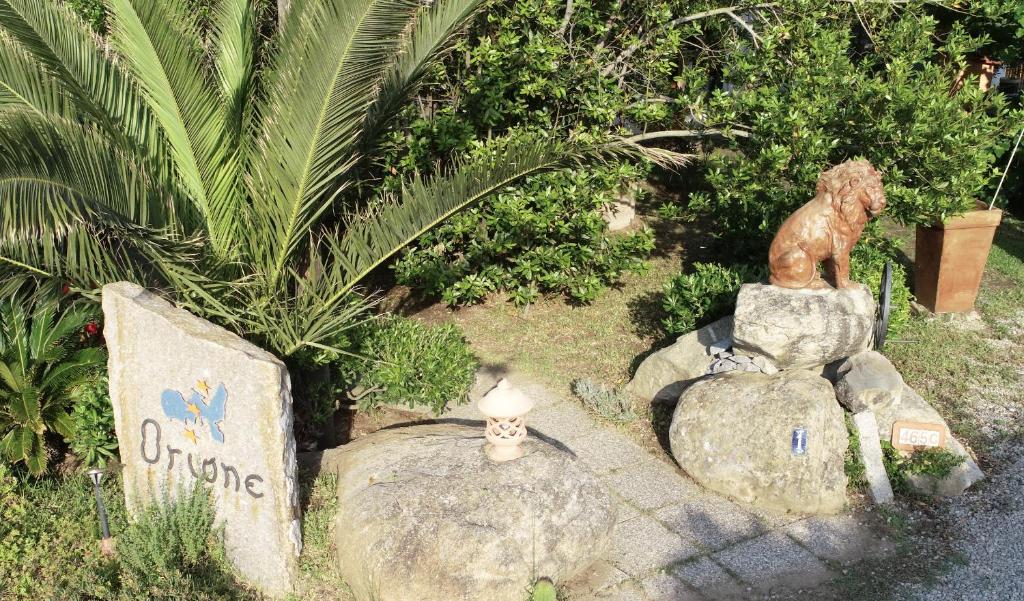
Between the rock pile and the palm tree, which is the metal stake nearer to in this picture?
the palm tree

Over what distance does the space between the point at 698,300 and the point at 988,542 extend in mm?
2952

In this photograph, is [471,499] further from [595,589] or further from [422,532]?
[595,589]

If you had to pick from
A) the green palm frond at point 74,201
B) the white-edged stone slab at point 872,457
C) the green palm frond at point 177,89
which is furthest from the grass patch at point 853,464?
the green palm frond at point 74,201

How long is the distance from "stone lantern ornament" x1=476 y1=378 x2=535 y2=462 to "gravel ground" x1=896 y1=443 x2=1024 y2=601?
7.38ft

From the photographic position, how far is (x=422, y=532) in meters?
4.51

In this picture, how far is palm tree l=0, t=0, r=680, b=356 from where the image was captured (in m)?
4.57

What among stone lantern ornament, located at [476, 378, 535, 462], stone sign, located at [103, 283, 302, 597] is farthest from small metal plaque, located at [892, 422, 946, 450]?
stone sign, located at [103, 283, 302, 597]

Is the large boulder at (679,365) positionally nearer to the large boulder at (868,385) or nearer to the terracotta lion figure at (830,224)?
the terracotta lion figure at (830,224)

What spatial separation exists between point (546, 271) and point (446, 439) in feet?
11.2

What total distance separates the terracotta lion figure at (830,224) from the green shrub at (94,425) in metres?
4.52

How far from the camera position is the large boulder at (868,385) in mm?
6023

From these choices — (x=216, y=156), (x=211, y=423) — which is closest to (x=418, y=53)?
(x=216, y=156)

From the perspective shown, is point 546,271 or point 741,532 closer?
point 741,532

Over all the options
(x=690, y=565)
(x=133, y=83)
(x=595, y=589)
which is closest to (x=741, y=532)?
(x=690, y=565)
